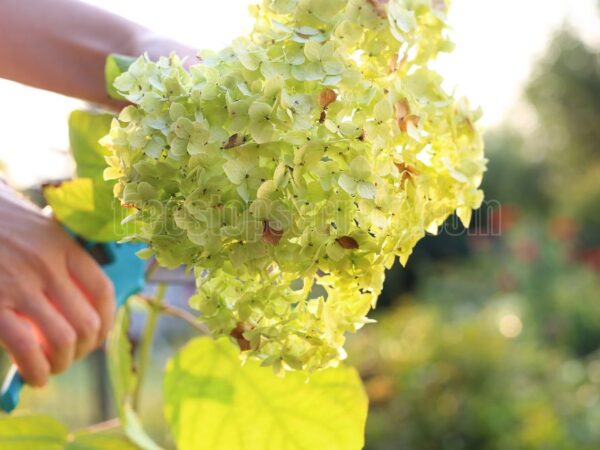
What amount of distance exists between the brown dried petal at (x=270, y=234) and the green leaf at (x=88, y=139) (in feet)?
0.66

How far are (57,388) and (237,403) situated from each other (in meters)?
3.10

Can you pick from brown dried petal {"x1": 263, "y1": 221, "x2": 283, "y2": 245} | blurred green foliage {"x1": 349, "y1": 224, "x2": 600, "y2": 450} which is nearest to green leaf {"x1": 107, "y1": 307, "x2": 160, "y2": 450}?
brown dried petal {"x1": 263, "y1": 221, "x2": 283, "y2": 245}

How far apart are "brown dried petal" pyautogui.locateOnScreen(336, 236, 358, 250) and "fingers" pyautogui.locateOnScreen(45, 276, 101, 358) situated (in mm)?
233

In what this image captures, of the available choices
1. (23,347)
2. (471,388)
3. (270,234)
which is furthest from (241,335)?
(471,388)

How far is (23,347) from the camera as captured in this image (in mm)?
531

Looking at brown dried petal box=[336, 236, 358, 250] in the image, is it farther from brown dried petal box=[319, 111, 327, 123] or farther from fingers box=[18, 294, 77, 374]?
fingers box=[18, 294, 77, 374]

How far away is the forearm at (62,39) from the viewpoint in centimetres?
56

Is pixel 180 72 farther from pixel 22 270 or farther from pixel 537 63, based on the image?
pixel 537 63

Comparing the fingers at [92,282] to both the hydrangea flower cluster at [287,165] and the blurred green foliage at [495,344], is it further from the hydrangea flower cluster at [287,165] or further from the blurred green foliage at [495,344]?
the blurred green foliage at [495,344]

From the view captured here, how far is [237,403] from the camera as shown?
60cm

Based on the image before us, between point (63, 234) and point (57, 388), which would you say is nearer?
point (63, 234)

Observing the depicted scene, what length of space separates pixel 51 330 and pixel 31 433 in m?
0.12

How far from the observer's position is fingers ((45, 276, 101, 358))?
1.73 ft

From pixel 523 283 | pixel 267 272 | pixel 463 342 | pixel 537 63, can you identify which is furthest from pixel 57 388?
pixel 537 63
